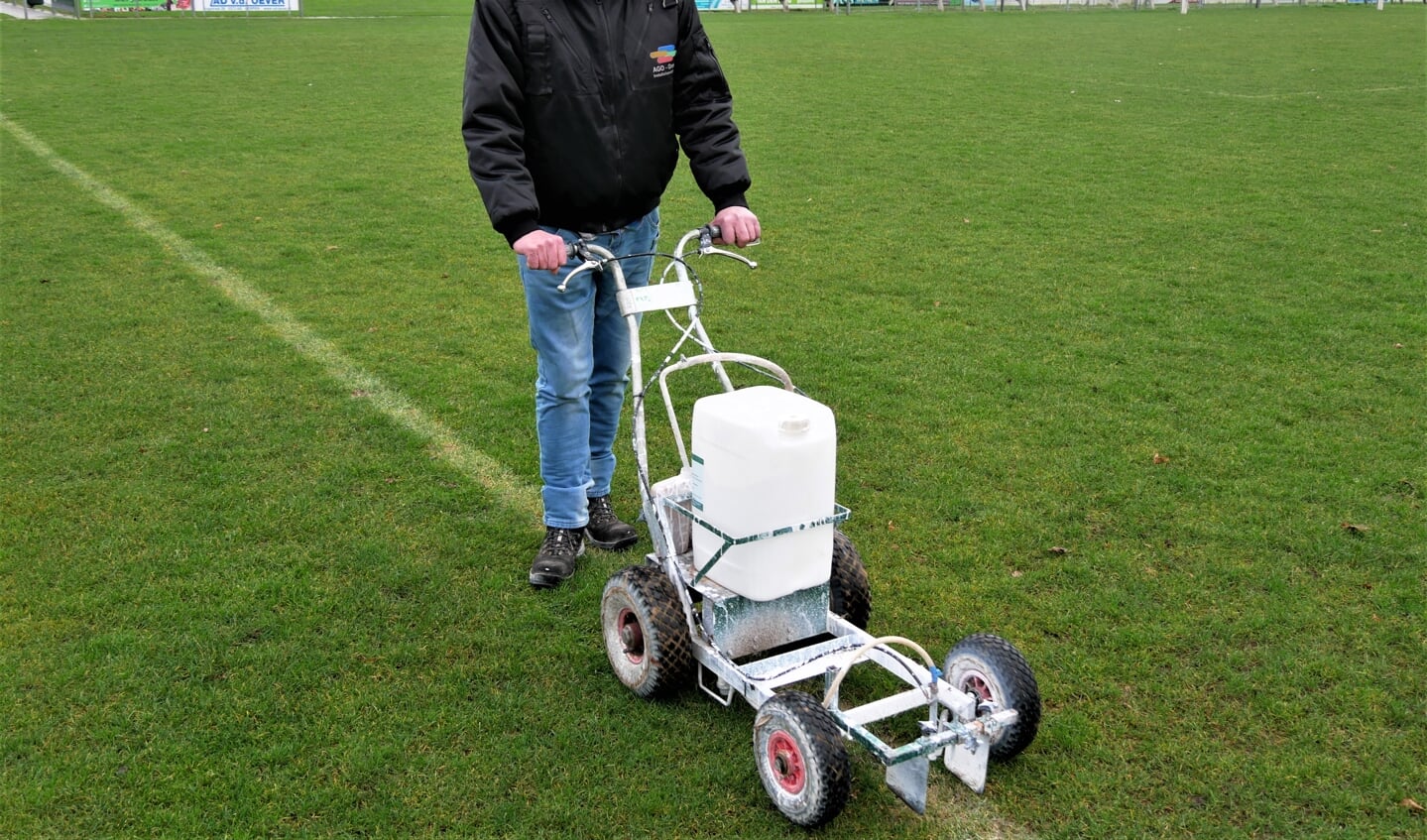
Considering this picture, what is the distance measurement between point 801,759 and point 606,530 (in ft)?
5.63

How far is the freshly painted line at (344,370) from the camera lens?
5168 millimetres

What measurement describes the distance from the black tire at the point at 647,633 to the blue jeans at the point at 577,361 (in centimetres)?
64

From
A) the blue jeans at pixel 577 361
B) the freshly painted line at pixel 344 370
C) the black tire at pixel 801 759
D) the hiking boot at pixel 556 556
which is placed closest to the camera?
the black tire at pixel 801 759

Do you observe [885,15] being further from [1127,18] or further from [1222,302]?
[1222,302]

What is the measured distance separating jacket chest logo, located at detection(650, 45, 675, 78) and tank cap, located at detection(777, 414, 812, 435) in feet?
4.42

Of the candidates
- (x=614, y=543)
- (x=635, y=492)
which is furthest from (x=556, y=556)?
(x=635, y=492)

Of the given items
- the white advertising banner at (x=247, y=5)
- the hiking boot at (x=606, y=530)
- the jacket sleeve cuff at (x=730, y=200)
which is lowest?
the hiking boot at (x=606, y=530)

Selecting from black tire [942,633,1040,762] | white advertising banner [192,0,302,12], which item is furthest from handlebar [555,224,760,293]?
white advertising banner [192,0,302,12]

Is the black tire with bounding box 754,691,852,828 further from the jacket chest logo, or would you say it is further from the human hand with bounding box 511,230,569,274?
the jacket chest logo

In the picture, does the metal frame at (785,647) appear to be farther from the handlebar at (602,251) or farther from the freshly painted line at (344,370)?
the freshly painted line at (344,370)

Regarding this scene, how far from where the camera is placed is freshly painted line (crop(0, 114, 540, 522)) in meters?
5.17

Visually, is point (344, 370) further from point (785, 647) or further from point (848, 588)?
point (848, 588)

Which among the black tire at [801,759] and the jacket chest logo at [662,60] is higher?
the jacket chest logo at [662,60]

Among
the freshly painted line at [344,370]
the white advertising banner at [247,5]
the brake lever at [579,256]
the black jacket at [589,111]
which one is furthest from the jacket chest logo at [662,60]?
the white advertising banner at [247,5]
